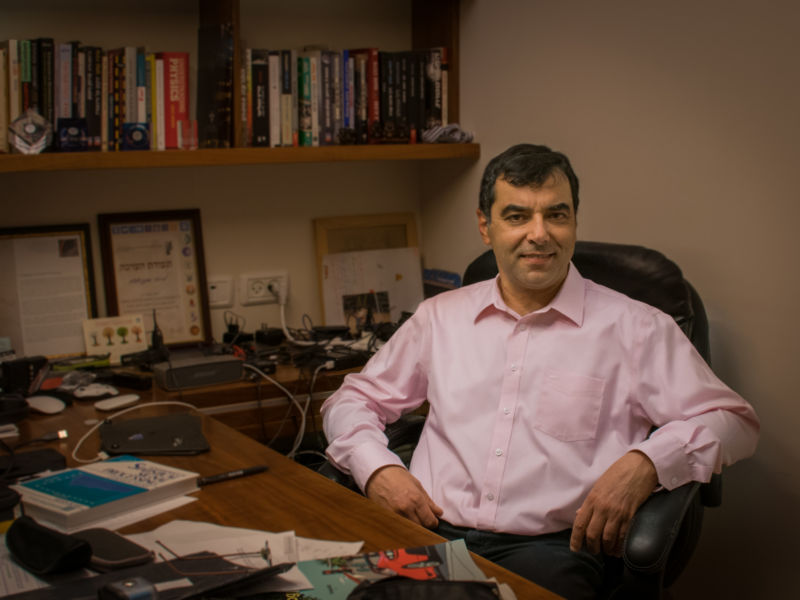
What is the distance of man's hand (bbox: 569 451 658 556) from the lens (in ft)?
4.73

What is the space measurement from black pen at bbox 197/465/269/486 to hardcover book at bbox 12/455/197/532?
0.02 m

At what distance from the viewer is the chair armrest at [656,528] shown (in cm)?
132

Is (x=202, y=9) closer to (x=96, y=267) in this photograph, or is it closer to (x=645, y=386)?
(x=96, y=267)

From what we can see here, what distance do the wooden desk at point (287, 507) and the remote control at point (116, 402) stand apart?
295 millimetres

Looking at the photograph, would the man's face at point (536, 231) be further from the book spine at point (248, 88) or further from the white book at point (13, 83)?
the white book at point (13, 83)

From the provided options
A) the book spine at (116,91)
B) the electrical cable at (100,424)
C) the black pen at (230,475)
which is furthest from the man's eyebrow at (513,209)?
the book spine at (116,91)

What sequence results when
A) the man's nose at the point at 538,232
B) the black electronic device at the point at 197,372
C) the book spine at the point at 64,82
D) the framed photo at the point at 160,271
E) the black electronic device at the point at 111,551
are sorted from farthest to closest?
1. the framed photo at the point at 160,271
2. the book spine at the point at 64,82
3. the black electronic device at the point at 197,372
4. the man's nose at the point at 538,232
5. the black electronic device at the point at 111,551

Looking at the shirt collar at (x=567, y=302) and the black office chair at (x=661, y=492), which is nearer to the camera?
the black office chair at (x=661, y=492)

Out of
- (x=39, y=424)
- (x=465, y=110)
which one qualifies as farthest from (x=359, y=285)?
(x=39, y=424)

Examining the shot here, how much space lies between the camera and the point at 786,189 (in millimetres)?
1720

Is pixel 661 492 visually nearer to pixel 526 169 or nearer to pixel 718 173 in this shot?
pixel 526 169

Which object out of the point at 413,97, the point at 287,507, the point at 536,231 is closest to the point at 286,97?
the point at 413,97

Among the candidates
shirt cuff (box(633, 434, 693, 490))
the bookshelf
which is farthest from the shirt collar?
the bookshelf

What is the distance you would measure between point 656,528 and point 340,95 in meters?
1.79
